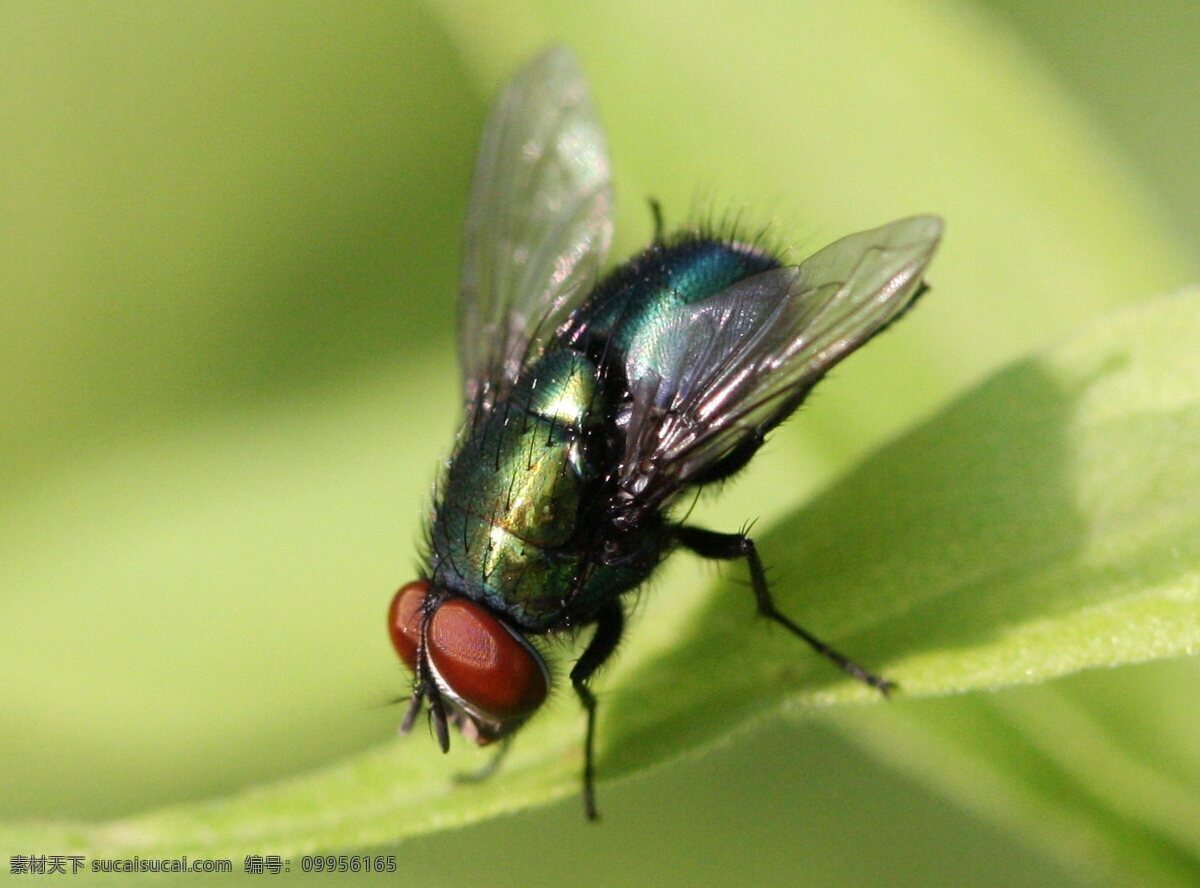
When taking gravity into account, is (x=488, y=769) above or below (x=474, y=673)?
below

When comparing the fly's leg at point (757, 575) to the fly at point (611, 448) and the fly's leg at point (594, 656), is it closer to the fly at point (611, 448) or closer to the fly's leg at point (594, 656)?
the fly at point (611, 448)

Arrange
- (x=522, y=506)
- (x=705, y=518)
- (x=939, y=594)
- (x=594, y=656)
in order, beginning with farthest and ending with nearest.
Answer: (x=705, y=518) → (x=594, y=656) → (x=522, y=506) → (x=939, y=594)

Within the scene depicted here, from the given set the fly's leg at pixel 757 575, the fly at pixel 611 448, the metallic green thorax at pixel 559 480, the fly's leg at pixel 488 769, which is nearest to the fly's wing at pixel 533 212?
the fly at pixel 611 448

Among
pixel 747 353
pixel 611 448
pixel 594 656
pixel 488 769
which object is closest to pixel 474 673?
pixel 488 769

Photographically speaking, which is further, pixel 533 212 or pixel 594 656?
pixel 533 212

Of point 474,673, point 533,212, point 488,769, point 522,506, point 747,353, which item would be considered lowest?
point 488,769

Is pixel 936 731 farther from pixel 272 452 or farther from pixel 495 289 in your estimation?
pixel 272 452

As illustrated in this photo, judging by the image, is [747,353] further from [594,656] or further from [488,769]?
[488,769]
